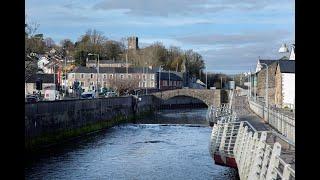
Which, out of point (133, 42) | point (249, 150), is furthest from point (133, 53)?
point (249, 150)

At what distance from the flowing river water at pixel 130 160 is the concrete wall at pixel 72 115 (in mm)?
1842

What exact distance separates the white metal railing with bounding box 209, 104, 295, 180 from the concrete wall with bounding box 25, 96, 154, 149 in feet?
51.5

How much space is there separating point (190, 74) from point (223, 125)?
122 m

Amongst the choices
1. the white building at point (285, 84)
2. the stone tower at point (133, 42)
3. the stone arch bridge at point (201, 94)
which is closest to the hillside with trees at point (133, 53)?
the stone tower at point (133, 42)

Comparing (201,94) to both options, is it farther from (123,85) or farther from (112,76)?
(112,76)

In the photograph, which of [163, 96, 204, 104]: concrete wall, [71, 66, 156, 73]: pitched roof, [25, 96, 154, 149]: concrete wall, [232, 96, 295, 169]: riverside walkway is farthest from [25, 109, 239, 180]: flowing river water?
[71, 66, 156, 73]: pitched roof

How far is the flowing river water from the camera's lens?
80.5 ft

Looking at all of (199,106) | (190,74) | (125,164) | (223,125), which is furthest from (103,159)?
(190,74)

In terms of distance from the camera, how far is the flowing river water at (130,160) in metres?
24.5

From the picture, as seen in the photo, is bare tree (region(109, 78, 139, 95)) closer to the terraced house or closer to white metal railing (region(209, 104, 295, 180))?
the terraced house

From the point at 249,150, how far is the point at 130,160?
53.3 feet

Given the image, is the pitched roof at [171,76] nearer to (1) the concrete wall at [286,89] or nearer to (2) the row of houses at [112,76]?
(2) the row of houses at [112,76]

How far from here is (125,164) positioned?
28.6 metres
